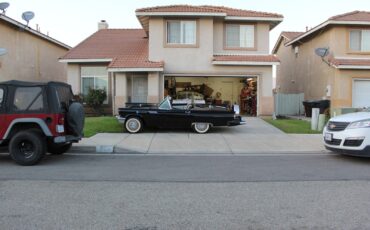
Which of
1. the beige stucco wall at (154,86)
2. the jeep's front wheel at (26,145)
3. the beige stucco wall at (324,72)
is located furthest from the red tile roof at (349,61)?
the jeep's front wheel at (26,145)

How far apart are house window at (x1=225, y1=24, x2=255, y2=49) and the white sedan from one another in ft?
41.4

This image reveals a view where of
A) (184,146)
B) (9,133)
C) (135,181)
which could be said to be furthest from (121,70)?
(135,181)

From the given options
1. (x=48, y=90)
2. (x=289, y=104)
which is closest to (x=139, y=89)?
(x=289, y=104)

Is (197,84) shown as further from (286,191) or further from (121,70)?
(286,191)

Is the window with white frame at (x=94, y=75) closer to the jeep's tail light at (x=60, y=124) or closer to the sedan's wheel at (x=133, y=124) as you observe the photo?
the sedan's wheel at (x=133, y=124)

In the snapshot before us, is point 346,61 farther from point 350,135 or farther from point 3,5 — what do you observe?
point 3,5

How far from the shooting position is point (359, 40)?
2202 cm

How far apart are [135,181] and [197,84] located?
64.5ft

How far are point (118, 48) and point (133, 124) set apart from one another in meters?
10.6

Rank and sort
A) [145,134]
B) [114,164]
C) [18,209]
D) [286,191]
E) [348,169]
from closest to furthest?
1. [18,209]
2. [286,191]
3. [348,169]
4. [114,164]
5. [145,134]

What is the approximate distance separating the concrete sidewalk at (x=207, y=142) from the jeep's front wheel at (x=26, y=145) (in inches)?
91.5

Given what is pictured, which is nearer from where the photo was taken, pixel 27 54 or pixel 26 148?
pixel 26 148

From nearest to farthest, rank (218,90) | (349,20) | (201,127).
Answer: (201,127), (349,20), (218,90)

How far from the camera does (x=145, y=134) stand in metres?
15.1
